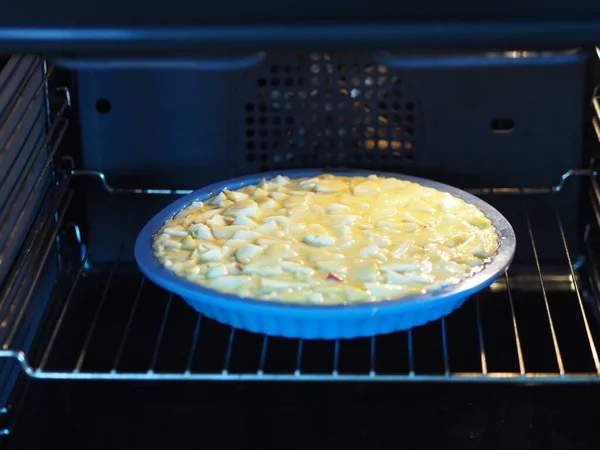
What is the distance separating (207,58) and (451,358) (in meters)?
0.54

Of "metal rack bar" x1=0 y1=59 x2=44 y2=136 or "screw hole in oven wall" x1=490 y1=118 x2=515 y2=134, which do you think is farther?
"screw hole in oven wall" x1=490 y1=118 x2=515 y2=134

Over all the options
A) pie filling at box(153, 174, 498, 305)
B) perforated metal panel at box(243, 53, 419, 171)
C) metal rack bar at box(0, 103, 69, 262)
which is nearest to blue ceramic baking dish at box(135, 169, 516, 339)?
pie filling at box(153, 174, 498, 305)

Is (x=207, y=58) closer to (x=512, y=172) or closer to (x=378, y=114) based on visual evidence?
(x=378, y=114)

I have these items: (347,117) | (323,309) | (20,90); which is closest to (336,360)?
(323,309)

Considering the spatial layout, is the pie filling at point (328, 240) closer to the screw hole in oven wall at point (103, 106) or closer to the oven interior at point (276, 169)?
the oven interior at point (276, 169)

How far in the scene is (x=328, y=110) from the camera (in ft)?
4.15

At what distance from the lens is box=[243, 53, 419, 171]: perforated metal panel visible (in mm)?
1244

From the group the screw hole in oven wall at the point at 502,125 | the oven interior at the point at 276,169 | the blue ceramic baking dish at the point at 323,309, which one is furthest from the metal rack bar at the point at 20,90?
the screw hole in oven wall at the point at 502,125

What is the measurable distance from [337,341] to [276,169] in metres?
0.34

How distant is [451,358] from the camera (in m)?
1.14

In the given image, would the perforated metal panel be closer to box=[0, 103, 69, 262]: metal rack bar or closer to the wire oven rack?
the wire oven rack

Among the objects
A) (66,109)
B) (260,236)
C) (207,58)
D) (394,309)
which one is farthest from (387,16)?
(66,109)

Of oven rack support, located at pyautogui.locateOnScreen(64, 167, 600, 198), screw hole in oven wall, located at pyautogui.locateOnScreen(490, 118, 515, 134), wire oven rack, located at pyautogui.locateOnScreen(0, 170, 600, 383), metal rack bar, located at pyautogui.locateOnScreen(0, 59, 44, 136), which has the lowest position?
wire oven rack, located at pyautogui.locateOnScreen(0, 170, 600, 383)

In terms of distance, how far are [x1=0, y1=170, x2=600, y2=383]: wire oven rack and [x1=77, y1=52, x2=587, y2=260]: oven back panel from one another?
0.04 m
